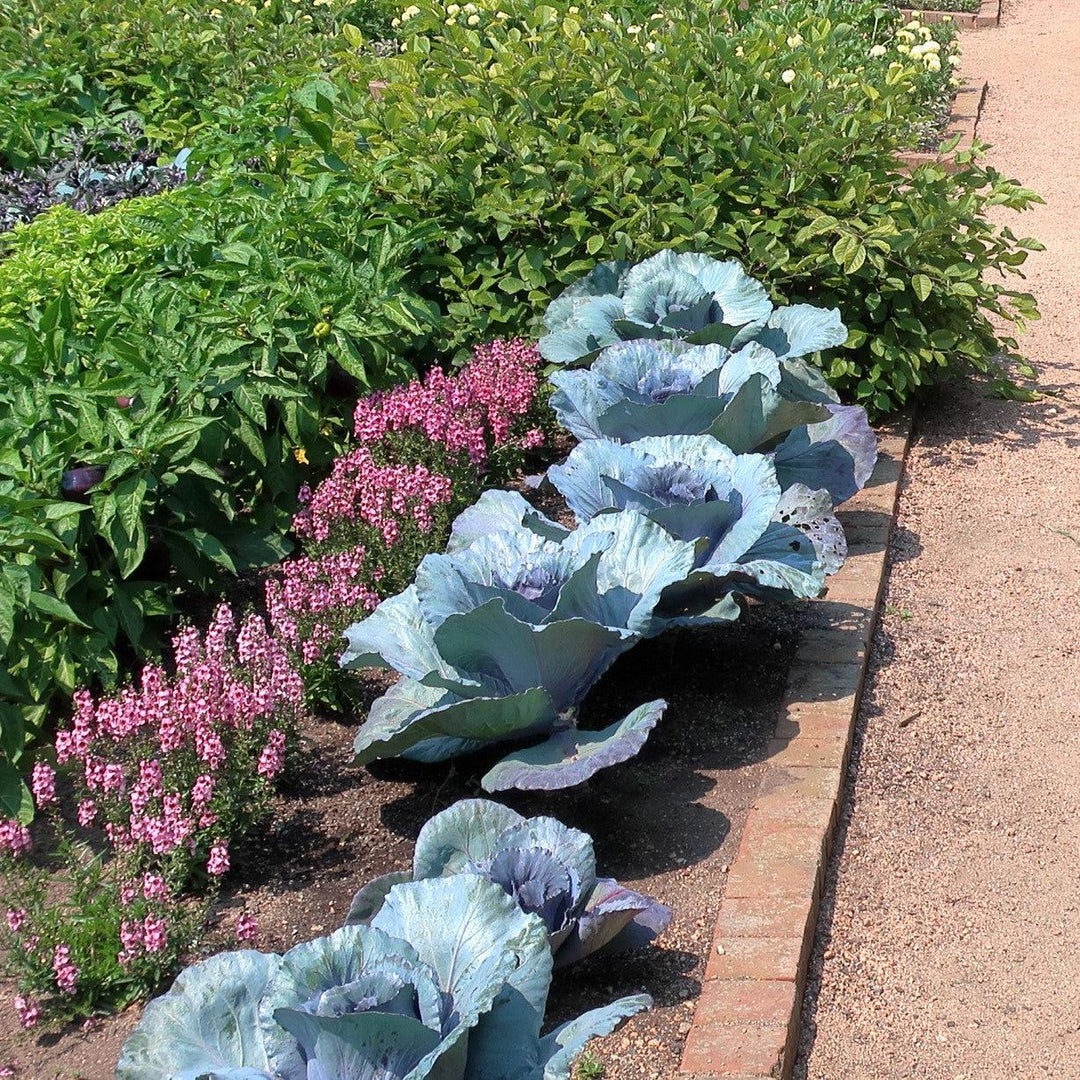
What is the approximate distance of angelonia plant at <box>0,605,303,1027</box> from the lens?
2.63m

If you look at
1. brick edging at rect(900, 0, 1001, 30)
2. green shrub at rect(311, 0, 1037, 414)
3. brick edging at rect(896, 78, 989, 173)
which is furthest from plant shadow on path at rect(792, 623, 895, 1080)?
brick edging at rect(900, 0, 1001, 30)

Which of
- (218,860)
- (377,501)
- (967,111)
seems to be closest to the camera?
(218,860)

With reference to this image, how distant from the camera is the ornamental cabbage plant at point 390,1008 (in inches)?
81.7

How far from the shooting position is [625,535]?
10.8 feet

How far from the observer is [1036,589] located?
14.6 feet

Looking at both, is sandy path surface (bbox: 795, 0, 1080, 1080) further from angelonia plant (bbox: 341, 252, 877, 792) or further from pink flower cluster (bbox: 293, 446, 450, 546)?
pink flower cluster (bbox: 293, 446, 450, 546)

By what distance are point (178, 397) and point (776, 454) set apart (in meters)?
1.72

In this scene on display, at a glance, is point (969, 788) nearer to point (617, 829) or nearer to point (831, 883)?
point (831, 883)

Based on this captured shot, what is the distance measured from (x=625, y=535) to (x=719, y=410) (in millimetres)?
741

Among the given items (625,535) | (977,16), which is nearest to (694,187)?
(625,535)

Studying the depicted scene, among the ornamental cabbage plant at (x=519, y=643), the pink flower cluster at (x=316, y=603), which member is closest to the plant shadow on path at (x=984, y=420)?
the ornamental cabbage plant at (x=519, y=643)

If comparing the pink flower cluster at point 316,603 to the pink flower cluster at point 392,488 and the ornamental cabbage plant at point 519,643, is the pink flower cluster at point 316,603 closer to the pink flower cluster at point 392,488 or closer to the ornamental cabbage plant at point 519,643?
the pink flower cluster at point 392,488

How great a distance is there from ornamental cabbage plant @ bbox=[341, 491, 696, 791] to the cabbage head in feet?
4.36

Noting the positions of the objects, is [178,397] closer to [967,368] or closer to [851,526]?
[851,526]
